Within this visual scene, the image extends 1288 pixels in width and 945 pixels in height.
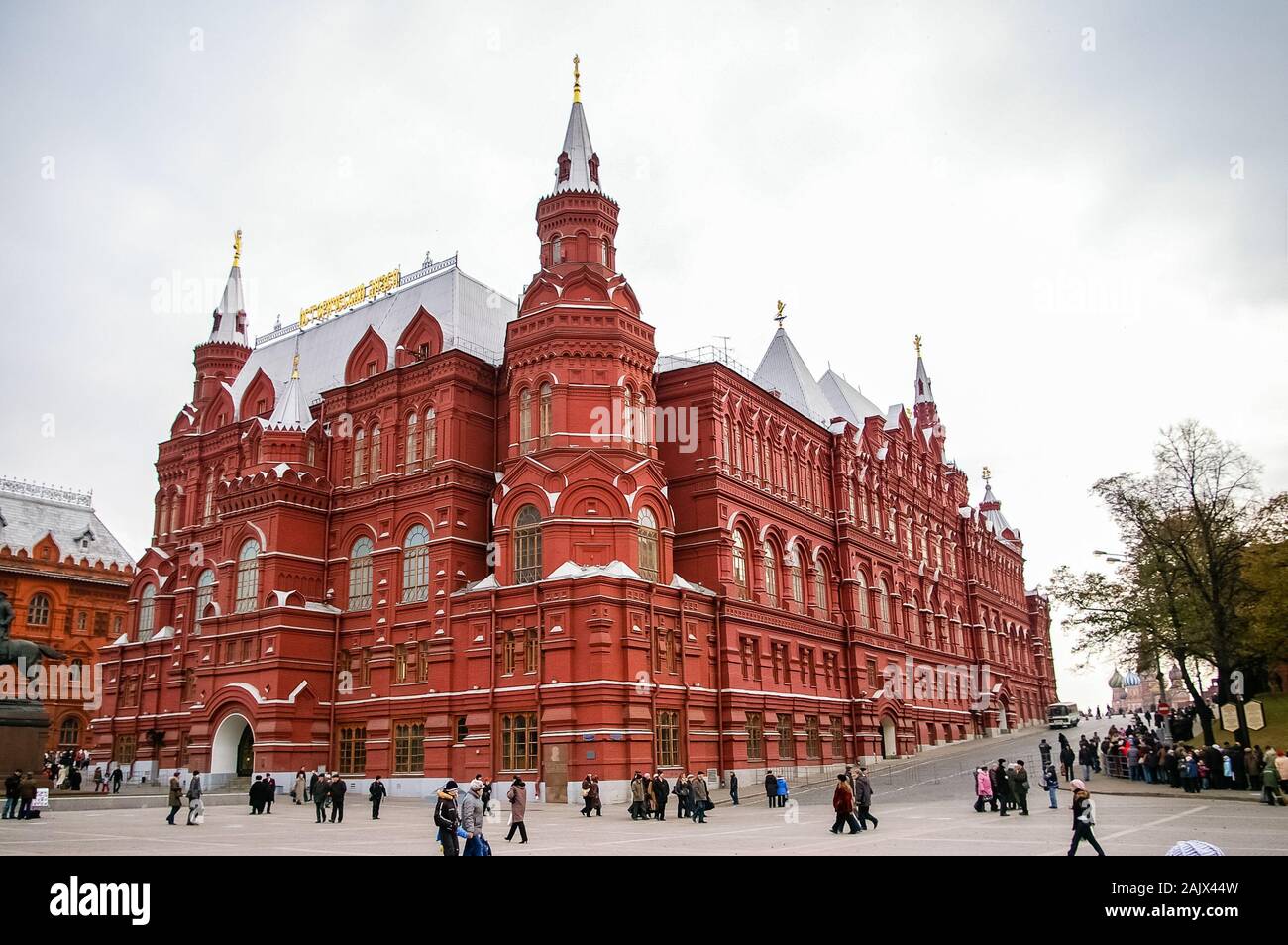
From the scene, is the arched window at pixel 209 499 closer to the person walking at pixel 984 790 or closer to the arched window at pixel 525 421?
the arched window at pixel 525 421

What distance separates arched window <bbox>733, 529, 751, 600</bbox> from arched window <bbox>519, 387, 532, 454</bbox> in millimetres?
10964

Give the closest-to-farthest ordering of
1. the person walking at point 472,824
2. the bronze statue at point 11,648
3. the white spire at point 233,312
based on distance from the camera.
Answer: the person walking at point 472,824 < the bronze statue at point 11,648 < the white spire at point 233,312

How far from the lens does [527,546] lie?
4234 cm

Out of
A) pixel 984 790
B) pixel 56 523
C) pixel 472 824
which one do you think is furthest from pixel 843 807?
pixel 56 523

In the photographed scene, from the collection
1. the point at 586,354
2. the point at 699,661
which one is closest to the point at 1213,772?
the point at 699,661

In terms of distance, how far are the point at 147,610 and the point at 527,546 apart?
29.8m

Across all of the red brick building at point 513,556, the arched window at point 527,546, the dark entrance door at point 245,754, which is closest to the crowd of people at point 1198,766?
the red brick building at point 513,556

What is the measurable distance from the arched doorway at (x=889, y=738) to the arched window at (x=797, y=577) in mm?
10535

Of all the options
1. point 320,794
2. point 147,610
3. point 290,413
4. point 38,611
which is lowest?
point 320,794

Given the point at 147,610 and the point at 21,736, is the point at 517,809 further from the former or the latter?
the point at 147,610

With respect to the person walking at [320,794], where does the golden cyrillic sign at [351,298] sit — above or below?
above

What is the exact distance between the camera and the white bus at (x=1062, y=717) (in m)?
79.8

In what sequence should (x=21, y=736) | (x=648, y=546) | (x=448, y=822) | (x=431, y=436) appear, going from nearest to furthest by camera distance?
(x=448, y=822)
(x=21, y=736)
(x=648, y=546)
(x=431, y=436)

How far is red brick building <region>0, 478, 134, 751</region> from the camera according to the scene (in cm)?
7181
